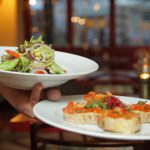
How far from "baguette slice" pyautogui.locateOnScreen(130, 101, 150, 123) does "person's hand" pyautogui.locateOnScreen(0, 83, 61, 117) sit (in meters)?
0.26

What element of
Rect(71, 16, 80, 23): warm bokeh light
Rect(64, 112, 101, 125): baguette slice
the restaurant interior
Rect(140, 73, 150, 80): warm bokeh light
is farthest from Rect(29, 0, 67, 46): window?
Rect(64, 112, 101, 125): baguette slice

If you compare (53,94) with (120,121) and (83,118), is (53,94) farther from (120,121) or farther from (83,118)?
(120,121)

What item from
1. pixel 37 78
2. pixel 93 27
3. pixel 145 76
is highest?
pixel 37 78

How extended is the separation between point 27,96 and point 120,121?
350 millimetres

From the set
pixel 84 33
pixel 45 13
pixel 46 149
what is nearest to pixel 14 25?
pixel 45 13

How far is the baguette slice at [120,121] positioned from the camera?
1.06 metres

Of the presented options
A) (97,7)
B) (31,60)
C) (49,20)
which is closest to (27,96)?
(31,60)

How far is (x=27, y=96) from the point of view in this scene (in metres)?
1.30

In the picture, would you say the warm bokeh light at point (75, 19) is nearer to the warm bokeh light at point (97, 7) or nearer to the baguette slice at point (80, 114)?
the warm bokeh light at point (97, 7)

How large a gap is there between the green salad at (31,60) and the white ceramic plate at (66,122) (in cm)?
12

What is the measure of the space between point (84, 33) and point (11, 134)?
4.36m

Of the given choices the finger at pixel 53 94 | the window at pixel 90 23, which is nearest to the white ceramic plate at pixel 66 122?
the finger at pixel 53 94

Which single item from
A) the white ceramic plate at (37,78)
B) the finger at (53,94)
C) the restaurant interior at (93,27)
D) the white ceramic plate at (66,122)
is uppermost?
the white ceramic plate at (37,78)

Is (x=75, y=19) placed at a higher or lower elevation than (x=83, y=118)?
lower
